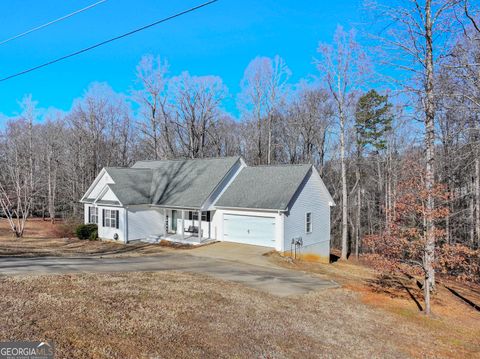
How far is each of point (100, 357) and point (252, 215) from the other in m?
16.0

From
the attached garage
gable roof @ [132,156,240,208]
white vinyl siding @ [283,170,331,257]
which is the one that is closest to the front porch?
gable roof @ [132,156,240,208]

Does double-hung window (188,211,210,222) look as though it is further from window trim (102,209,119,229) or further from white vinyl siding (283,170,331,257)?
white vinyl siding (283,170,331,257)

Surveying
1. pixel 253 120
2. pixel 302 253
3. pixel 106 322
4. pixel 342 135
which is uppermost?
pixel 253 120

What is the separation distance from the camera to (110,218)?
23.9 meters

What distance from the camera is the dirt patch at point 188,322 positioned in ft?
19.9

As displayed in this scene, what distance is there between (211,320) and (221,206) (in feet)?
47.6

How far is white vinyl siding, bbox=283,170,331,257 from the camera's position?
68.4 ft

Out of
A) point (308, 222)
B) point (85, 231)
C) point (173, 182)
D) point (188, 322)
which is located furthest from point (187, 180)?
point (188, 322)

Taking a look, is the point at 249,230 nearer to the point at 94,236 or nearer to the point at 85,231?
the point at 94,236

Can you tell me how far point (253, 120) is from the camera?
39875 mm

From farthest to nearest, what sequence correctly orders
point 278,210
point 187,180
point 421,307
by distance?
point 187,180 → point 278,210 → point 421,307

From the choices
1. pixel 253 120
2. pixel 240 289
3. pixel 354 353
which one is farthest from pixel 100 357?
pixel 253 120

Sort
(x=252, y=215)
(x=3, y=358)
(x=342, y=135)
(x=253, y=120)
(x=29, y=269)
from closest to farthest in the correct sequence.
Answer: (x=3, y=358) → (x=29, y=269) → (x=252, y=215) → (x=342, y=135) → (x=253, y=120)

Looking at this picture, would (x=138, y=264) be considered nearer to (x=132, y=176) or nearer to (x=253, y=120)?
(x=132, y=176)
